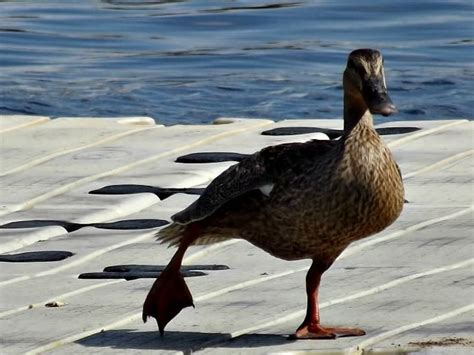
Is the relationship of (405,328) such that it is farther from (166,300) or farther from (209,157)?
(209,157)

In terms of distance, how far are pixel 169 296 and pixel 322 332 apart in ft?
1.94

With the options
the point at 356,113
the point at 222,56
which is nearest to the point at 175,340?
the point at 356,113

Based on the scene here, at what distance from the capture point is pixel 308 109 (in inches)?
638

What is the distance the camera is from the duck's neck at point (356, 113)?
641cm

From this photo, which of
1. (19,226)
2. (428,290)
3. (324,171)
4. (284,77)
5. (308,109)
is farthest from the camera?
(284,77)

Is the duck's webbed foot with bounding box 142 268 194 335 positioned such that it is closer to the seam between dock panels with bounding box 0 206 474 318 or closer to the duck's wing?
the duck's wing

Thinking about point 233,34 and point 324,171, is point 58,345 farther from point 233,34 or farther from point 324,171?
point 233,34

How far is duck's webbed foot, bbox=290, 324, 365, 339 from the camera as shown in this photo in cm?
613

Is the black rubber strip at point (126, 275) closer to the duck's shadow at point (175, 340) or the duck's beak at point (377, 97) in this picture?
the duck's shadow at point (175, 340)

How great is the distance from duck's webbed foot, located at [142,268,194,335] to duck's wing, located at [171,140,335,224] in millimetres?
242

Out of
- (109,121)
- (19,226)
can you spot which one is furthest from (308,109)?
(19,226)

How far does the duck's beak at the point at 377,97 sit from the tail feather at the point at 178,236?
818 mm

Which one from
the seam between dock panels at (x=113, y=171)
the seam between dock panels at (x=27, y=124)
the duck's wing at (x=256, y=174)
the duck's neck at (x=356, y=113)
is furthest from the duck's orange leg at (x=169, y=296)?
the seam between dock panels at (x=27, y=124)

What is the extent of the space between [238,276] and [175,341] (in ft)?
3.43
